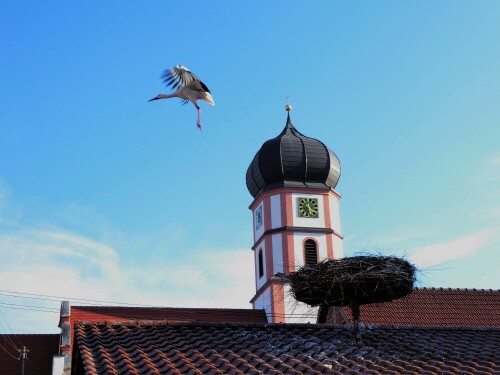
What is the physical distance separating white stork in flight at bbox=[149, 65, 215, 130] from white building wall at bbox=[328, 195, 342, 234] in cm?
2495

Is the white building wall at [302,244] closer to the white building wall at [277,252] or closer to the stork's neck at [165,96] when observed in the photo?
the white building wall at [277,252]

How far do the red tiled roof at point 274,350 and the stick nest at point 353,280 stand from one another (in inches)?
20.1

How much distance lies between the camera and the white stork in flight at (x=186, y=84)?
30.5 feet

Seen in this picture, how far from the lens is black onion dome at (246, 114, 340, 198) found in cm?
3497

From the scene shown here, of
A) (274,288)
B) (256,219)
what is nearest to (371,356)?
(274,288)

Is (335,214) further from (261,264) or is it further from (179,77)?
(179,77)

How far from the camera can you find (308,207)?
34.1 meters

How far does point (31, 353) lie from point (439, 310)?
12593mm

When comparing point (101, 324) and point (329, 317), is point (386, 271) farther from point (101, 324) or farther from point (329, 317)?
point (329, 317)

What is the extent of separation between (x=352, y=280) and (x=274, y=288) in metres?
20.2

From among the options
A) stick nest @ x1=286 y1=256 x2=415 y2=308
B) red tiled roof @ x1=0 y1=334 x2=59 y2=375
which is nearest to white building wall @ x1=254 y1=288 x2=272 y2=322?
red tiled roof @ x1=0 y1=334 x2=59 y2=375

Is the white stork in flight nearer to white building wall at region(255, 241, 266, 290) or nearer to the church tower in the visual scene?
the church tower

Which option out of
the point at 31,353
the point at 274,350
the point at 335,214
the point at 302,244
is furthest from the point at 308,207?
the point at 274,350

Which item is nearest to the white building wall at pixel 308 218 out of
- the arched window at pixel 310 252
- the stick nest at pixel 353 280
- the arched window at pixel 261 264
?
the arched window at pixel 310 252
